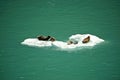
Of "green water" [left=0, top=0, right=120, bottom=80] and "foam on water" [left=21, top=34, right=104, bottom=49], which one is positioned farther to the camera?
"foam on water" [left=21, top=34, right=104, bottom=49]

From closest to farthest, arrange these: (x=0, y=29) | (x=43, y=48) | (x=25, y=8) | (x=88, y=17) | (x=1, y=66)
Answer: (x=1, y=66) → (x=43, y=48) → (x=0, y=29) → (x=88, y=17) → (x=25, y=8)

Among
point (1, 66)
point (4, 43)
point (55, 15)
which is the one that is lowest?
point (1, 66)

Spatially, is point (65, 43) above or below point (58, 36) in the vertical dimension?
below

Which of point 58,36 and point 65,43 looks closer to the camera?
point 65,43

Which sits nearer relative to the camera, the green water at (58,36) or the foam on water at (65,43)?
the green water at (58,36)

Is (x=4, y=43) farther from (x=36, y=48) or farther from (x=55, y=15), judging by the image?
(x=55, y=15)

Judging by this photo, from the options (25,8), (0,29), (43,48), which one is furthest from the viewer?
(25,8)

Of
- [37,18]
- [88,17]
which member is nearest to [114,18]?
[88,17]

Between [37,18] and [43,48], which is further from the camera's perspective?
[37,18]
